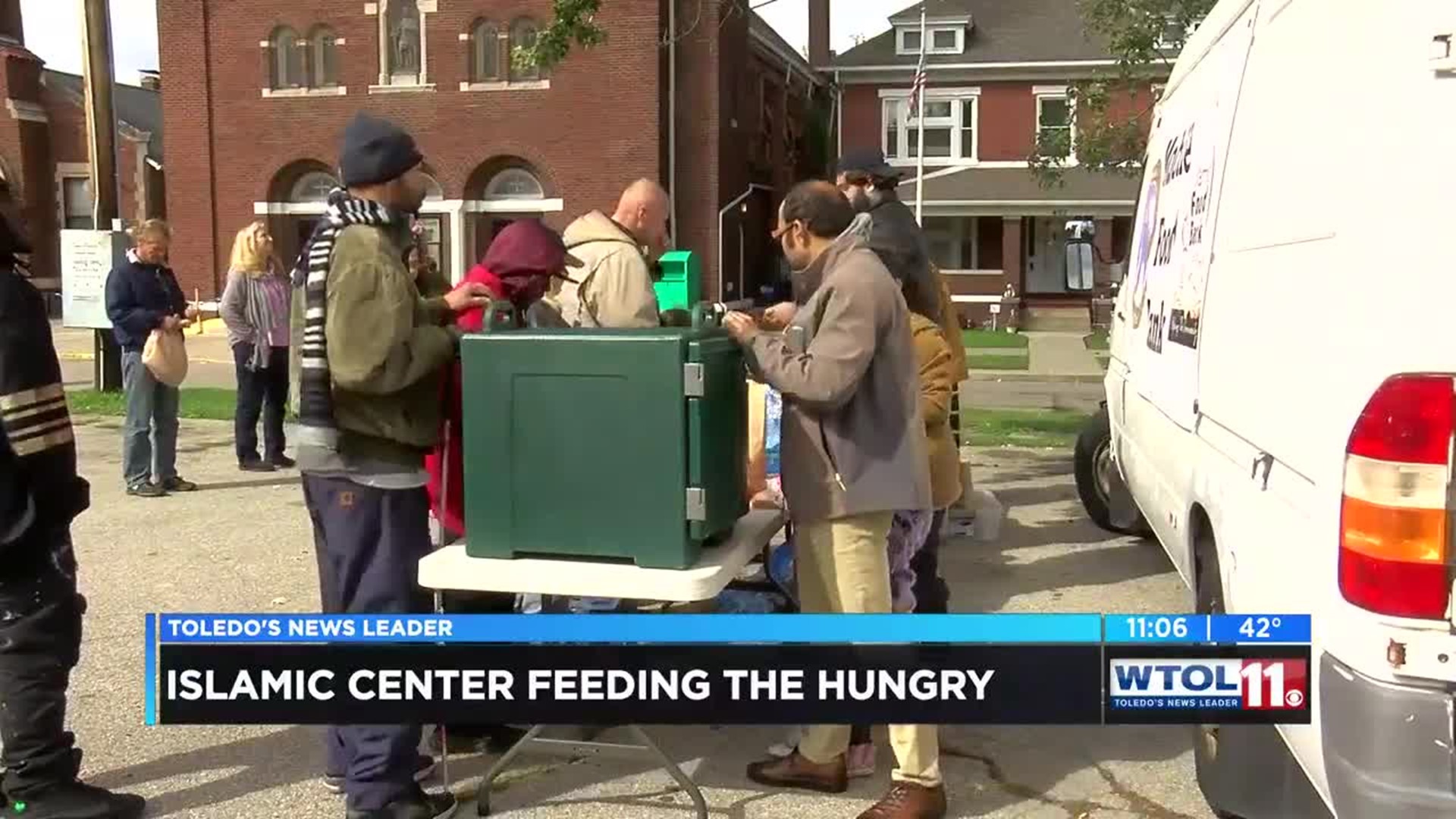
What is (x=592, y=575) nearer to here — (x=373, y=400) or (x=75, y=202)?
(x=373, y=400)

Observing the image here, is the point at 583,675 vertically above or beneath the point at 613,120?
beneath

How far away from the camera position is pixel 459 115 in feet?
97.0

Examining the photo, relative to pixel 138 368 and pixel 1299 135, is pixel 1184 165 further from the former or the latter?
pixel 138 368

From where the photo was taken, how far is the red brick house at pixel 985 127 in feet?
107

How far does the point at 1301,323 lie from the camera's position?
117 inches

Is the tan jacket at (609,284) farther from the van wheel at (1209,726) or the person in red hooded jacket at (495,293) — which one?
the van wheel at (1209,726)

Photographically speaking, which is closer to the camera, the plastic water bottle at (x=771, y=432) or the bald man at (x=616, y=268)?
the bald man at (x=616, y=268)

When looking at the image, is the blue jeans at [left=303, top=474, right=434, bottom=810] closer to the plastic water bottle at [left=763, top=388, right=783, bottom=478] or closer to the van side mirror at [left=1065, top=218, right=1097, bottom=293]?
the plastic water bottle at [left=763, top=388, right=783, bottom=478]

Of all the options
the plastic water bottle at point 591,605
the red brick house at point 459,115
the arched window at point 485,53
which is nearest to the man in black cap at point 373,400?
the plastic water bottle at point 591,605

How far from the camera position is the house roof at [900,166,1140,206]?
3167cm

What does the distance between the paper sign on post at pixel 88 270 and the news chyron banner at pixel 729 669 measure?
44.2ft

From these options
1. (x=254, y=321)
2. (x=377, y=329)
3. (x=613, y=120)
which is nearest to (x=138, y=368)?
(x=254, y=321)

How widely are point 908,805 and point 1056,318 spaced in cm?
2967

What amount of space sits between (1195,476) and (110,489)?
806 cm
